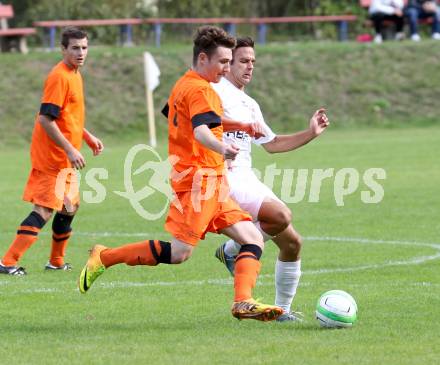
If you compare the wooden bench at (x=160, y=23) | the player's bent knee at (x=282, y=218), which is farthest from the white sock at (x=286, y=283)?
the wooden bench at (x=160, y=23)

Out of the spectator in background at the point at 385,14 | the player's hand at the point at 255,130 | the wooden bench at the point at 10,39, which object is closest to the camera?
the player's hand at the point at 255,130

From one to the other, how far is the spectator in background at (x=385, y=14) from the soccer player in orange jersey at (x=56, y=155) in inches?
865

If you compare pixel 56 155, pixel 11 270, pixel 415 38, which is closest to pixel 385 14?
pixel 415 38

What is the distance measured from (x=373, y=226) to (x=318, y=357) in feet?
21.0

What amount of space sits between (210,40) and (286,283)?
1.72m

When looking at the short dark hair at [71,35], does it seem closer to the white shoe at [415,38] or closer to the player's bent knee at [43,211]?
the player's bent knee at [43,211]

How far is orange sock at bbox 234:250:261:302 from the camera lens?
265 inches

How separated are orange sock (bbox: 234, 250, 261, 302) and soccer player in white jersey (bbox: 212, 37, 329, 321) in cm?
42

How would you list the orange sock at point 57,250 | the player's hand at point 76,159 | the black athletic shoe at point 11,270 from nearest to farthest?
1. the player's hand at point 76,159
2. the black athletic shoe at point 11,270
3. the orange sock at point 57,250

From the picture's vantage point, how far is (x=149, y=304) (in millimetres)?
7848

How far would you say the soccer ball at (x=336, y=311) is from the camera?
6.81 metres

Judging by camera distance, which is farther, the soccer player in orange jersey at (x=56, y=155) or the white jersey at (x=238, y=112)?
the soccer player in orange jersey at (x=56, y=155)

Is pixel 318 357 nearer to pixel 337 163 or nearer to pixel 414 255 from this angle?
pixel 414 255

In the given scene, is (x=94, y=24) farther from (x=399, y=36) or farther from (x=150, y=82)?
(x=399, y=36)
